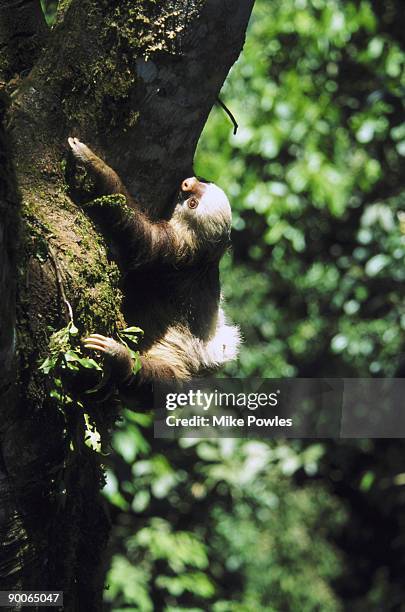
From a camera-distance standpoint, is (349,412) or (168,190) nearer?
(168,190)

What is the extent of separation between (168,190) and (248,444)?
4156mm

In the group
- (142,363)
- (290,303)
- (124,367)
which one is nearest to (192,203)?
(142,363)

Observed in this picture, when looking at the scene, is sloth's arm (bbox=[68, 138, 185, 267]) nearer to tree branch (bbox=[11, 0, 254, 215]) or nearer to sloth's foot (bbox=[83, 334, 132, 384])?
tree branch (bbox=[11, 0, 254, 215])

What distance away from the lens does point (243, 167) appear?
6.50 m

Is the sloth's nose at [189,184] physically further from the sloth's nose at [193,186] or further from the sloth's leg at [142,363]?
the sloth's leg at [142,363]

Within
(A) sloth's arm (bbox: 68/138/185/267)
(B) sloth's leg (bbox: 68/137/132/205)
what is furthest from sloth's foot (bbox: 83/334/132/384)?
(B) sloth's leg (bbox: 68/137/132/205)

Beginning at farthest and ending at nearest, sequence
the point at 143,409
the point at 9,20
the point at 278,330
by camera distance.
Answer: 1. the point at 278,330
2. the point at 143,409
3. the point at 9,20

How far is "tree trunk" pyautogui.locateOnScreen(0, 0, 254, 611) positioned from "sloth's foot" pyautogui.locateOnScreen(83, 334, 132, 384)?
0.05 meters

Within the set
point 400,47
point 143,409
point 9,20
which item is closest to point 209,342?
point 143,409

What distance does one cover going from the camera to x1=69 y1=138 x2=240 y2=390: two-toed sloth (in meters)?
2.65

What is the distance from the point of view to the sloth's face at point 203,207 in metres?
3.05

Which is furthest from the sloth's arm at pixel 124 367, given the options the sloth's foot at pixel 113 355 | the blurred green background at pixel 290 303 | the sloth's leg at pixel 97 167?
the blurred green background at pixel 290 303

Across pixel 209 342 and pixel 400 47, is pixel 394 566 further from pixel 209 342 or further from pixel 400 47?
pixel 209 342

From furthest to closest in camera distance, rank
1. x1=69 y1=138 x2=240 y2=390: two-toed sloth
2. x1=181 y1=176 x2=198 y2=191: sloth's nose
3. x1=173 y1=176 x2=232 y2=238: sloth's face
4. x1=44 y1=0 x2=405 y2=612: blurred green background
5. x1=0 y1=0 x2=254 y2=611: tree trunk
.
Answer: x1=44 y1=0 x2=405 y2=612: blurred green background → x1=173 y1=176 x2=232 y2=238: sloth's face → x1=181 y1=176 x2=198 y2=191: sloth's nose → x1=69 y1=138 x2=240 y2=390: two-toed sloth → x1=0 y1=0 x2=254 y2=611: tree trunk
